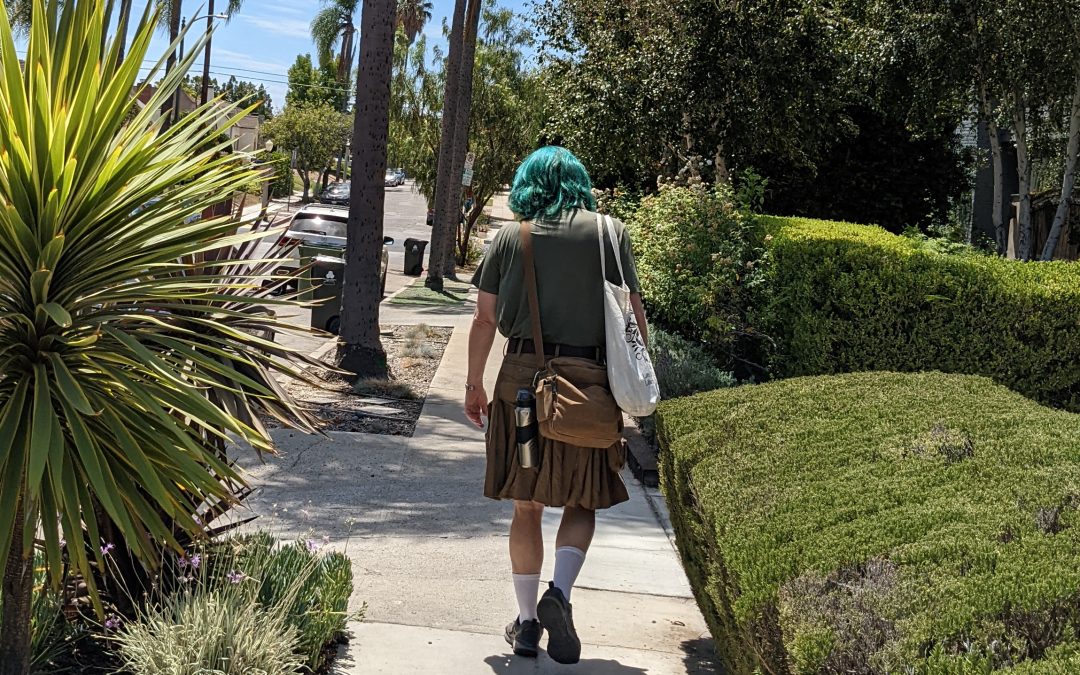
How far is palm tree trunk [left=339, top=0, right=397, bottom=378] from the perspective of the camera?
→ 1101 cm

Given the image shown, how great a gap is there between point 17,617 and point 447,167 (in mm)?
21015

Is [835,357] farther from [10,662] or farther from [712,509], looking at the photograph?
[10,662]

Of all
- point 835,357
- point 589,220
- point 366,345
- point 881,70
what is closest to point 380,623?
point 589,220

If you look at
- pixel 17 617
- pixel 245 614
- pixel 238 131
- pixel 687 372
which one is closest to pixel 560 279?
pixel 245 614

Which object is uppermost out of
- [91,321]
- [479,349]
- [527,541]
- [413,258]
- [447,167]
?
[447,167]

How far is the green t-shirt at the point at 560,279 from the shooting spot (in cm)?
421

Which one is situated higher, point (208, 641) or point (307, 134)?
point (307, 134)

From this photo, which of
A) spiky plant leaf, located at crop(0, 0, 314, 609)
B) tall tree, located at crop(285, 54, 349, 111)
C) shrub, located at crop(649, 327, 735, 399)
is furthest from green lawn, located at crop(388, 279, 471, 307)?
tall tree, located at crop(285, 54, 349, 111)

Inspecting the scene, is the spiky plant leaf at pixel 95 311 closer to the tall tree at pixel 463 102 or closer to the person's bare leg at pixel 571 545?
the person's bare leg at pixel 571 545

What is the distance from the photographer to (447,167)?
23875 millimetres

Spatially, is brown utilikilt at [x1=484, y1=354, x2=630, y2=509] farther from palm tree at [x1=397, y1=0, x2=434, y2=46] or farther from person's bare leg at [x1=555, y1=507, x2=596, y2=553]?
palm tree at [x1=397, y1=0, x2=434, y2=46]

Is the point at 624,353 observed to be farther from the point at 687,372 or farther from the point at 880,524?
the point at 687,372

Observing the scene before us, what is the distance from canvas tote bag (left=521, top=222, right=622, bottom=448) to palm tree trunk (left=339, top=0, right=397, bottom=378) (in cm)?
701

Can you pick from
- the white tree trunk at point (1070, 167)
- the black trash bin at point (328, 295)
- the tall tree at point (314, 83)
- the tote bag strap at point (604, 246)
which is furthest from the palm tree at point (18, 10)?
the tall tree at point (314, 83)
